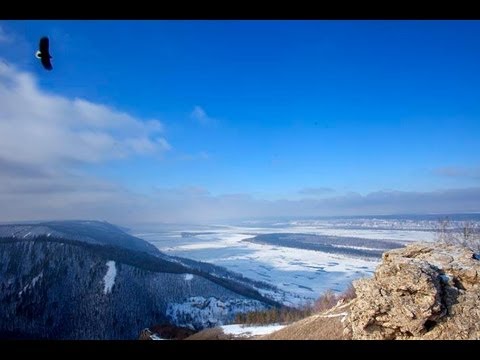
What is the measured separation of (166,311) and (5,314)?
2376 inches

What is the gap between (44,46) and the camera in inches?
95.3

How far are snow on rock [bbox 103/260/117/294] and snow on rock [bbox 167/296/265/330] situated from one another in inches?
1145

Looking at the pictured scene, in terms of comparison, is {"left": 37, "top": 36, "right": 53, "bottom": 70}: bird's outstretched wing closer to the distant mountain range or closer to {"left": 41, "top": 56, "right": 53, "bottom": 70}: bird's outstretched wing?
{"left": 41, "top": 56, "right": 53, "bottom": 70}: bird's outstretched wing

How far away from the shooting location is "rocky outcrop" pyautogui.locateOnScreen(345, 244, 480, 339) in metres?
14.1

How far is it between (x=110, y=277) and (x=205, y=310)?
164ft

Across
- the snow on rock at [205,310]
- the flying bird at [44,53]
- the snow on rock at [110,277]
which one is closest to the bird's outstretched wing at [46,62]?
the flying bird at [44,53]

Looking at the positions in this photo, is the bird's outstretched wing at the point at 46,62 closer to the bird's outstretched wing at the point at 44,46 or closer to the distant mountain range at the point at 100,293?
the bird's outstretched wing at the point at 44,46

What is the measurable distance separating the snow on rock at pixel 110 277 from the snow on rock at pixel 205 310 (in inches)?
1145

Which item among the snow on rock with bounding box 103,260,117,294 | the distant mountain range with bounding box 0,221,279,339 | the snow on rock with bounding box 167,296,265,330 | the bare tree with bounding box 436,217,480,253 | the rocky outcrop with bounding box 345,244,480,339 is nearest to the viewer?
the rocky outcrop with bounding box 345,244,480,339

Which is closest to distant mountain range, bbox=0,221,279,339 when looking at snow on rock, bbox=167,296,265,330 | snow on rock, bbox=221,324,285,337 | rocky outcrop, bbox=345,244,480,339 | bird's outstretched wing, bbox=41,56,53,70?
snow on rock, bbox=167,296,265,330

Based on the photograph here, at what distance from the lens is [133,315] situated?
403 feet
